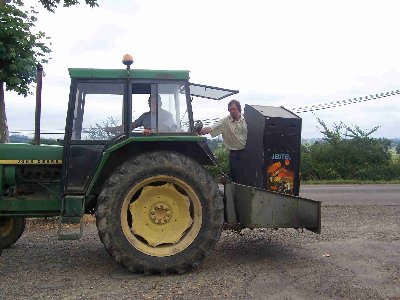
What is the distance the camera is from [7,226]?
6746mm

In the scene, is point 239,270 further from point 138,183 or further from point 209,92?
point 209,92

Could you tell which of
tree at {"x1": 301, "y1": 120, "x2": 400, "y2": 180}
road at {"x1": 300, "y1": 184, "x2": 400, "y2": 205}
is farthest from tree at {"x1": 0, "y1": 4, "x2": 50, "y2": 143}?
tree at {"x1": 301, "y1": 120, "x2": 400, "y2": 180}

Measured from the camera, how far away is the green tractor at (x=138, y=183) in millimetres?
5477

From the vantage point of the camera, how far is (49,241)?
7242 mm

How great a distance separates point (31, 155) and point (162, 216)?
5.72 feet

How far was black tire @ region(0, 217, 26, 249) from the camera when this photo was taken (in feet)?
22.0

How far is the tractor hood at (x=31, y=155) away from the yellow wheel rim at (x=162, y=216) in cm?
114

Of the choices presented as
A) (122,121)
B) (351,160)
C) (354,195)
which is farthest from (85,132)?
(351,160)

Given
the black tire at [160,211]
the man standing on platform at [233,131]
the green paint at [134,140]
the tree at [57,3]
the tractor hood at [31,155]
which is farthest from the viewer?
the tree at [57,3]

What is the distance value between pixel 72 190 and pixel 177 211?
122 cm

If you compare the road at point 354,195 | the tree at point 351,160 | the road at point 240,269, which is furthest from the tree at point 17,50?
the tree at point 351,160

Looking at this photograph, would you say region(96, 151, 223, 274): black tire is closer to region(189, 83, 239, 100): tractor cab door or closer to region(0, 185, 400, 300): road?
region(0, 185, 400, 300): road

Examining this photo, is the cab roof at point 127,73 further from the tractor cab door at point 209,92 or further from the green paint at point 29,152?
the green paint at point 29,152

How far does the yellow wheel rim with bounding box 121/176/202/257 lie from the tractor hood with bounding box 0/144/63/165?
1.14 meters
